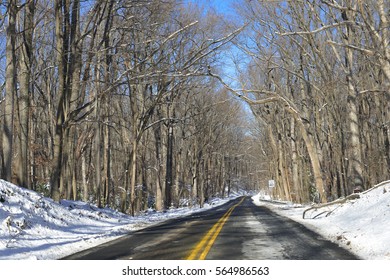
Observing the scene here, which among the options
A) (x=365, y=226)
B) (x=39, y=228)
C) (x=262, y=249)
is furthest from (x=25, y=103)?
(x=365, y=226)

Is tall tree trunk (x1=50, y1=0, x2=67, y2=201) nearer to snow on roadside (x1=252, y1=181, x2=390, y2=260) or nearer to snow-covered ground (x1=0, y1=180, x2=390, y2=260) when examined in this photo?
snow-covered ground (x1=0, y1=180, x2=390, y2=260)

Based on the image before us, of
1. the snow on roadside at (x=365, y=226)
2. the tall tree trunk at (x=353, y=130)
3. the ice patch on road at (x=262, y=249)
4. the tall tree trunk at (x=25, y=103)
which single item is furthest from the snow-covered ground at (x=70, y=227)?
the tall tree trunk at (x=353, y=130)

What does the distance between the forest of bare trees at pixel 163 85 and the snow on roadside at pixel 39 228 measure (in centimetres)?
157

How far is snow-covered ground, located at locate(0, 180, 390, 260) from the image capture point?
8.70m

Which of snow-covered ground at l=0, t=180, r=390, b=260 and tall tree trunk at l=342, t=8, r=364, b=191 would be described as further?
tall tree trunk at l=342, t=8, r=364, b=191

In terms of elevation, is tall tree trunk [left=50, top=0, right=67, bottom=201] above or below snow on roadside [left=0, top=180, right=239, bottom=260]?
above

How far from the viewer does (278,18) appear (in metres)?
22.5

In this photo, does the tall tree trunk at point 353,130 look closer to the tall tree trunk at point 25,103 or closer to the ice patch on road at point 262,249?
the ice patch on road at point 262,249

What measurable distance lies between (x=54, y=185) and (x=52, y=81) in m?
15.7

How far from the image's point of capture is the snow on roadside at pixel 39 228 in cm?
919

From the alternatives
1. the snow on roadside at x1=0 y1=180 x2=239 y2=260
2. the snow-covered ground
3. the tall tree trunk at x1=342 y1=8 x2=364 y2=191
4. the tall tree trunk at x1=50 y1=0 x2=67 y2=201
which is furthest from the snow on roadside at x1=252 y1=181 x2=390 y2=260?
the tall tree trunk at x1=50 y1=0 x2=67 y2=201

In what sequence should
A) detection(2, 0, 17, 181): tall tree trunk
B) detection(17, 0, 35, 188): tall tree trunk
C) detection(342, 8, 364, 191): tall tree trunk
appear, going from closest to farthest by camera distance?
detection(2, 0, 17, 181): tall tree trunk < detection(17, 0, 35, 188): tall tree trunk < detection(342, 8, 364, 191): tall tree trunk

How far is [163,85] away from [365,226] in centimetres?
1473

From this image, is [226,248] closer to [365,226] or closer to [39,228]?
[365,226]
